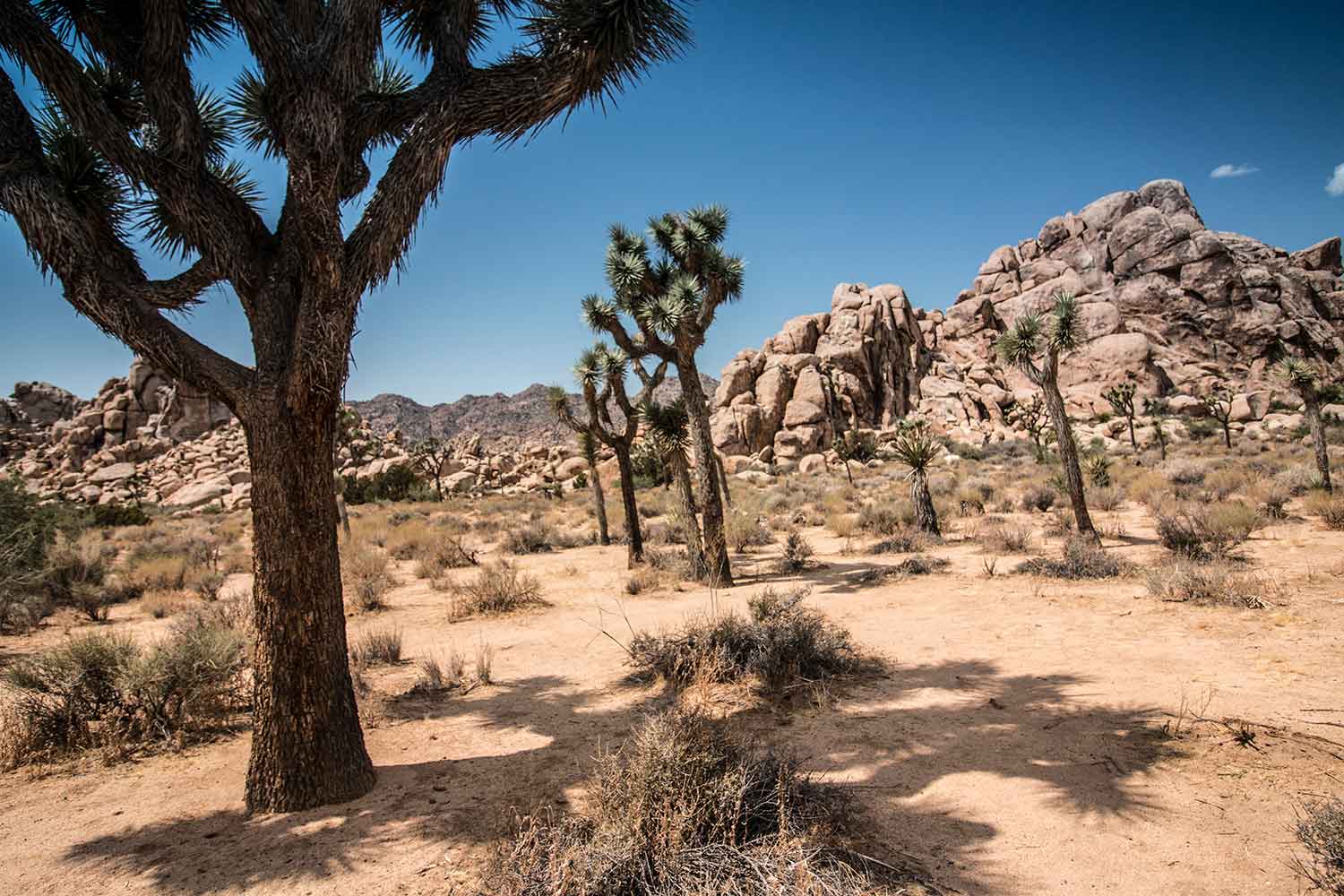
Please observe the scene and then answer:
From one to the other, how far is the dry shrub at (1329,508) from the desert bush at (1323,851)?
1227 cm

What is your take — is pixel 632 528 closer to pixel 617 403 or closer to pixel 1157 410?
pixel 617 403

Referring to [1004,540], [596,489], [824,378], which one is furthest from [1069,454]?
[824,378]

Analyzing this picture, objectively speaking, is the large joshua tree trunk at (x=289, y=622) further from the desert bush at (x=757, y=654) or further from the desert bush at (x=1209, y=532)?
the desert bush at (x=1209, y=532)

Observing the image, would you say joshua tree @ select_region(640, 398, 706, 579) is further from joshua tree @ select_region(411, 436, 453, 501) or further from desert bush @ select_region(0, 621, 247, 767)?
joshua tree @ select_region(411, 436, 453, 501)

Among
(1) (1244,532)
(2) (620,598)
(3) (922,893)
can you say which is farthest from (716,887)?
(1) (1244,532)

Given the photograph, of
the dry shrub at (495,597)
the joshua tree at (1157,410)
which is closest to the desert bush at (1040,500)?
the dry shrub at (495,597)

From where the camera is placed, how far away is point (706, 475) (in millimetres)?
11664

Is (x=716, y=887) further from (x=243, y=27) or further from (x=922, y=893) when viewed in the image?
(x=243, y=27)

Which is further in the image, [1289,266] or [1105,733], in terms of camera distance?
[1289,266]

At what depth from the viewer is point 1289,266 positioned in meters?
56.9

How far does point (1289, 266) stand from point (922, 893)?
80763 millimetres

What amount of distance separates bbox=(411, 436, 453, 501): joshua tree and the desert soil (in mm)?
36314

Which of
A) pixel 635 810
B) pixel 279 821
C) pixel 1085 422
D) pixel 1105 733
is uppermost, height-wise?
pixel 1085 422

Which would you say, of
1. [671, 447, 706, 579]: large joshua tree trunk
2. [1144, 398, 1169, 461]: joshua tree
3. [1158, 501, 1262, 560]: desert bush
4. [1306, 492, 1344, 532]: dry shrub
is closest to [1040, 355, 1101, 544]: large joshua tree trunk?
[1158, 501, 1262, 560]: desert bush
